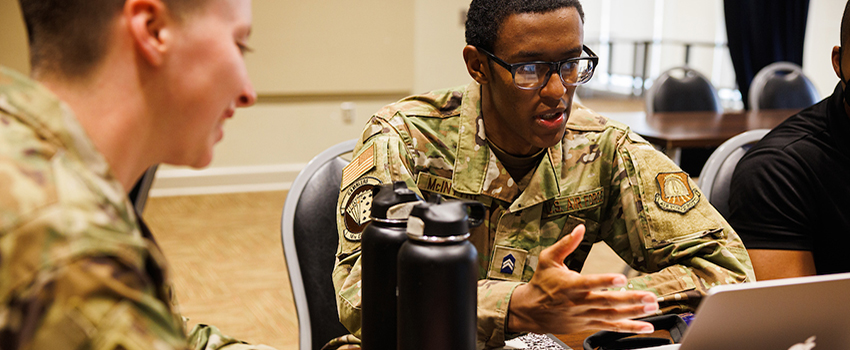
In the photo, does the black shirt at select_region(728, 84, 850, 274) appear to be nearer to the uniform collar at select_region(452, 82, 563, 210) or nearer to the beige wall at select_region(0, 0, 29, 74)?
the uniform collar at select_region(452, 82, 563, 210)

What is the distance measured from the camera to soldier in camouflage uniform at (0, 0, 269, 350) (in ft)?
1.49

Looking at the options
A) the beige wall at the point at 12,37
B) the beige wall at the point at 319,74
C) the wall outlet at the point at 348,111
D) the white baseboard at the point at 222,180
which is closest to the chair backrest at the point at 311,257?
the white baseboard at the point at 222,180

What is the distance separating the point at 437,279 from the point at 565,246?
0.24 meters

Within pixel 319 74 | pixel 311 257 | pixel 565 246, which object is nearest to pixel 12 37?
pixel 319 74

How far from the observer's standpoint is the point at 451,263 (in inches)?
27.5

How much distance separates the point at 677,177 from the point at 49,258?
120 cm

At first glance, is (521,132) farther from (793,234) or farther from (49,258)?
(49,258)

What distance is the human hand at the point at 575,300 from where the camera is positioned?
2.85 feet

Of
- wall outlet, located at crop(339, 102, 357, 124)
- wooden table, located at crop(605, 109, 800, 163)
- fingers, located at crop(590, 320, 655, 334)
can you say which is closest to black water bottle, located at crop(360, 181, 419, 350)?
Result: fingers, located at crop(590, 320, 655, 334)

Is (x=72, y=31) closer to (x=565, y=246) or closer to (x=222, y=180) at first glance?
(x=565, y=246)

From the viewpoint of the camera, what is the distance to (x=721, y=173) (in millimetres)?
1709

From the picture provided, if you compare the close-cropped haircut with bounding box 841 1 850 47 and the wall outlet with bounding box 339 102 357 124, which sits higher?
the close-cropped haircut with bounding box 841 1 850 47

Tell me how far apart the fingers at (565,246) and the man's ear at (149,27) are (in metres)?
0.50

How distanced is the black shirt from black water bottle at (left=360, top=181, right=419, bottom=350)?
3.08 feet
